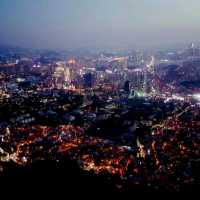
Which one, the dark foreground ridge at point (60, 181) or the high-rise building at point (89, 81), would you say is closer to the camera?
the dark foreground ridge at point (60, 181)

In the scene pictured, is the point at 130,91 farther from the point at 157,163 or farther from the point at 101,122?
the point at 157,163

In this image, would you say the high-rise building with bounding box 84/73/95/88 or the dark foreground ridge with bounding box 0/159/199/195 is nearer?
the dark foreground ridge with bounding box 0/159/199/195

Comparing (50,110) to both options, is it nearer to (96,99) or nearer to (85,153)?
(96,99)

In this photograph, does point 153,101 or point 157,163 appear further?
point 153,101

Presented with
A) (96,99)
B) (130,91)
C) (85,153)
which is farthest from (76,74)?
(85,153)

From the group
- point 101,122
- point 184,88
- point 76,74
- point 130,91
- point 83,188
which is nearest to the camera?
point 83,188

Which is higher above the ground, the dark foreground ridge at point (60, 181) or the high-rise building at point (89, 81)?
the dark foreground ridge at point (60, 181)

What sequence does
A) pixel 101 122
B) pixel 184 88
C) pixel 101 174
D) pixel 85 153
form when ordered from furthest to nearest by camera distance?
pixel 184 88
pixel 101 122
pixel 85 153
pixel 101 174

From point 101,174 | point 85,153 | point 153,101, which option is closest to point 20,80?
point 153,101

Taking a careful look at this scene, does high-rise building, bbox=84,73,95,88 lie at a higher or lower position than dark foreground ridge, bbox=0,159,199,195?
lower

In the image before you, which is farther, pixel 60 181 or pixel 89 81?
pixel 89 81

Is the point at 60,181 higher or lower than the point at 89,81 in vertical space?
higher
